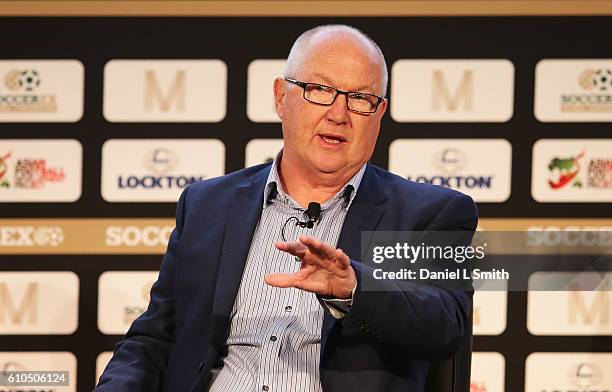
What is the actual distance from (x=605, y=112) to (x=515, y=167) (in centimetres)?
49

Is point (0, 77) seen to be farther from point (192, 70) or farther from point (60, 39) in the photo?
point (192, 70)

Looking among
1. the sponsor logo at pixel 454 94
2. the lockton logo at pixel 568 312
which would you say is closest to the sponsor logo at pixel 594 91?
the sponsor logo at pixel 454 94

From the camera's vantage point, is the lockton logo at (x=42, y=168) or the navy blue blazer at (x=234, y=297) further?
the lockton logo at (x=42, y=168)

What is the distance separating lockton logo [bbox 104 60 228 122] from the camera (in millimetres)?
4059

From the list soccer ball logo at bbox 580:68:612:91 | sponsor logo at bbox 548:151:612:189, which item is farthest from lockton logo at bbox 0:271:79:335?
soccer ball logo at bbox 580:68:612:91

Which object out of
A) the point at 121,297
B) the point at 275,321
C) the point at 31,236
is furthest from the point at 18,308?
the point at 275,321

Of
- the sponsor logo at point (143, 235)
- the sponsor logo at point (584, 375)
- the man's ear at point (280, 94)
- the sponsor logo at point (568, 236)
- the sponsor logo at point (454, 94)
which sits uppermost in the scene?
the sponsor logo at point (454, 94)

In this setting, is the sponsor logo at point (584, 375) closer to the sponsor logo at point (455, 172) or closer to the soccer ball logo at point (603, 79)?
the sponsor logo at point (455, 172)

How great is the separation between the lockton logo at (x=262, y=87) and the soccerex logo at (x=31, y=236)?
111cm

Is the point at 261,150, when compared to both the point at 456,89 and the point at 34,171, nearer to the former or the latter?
the point at 456,89

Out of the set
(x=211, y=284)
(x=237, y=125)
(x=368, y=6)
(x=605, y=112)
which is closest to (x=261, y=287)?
(x=211, y=284)

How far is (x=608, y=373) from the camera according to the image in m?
4.06

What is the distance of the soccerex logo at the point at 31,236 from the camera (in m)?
4.12

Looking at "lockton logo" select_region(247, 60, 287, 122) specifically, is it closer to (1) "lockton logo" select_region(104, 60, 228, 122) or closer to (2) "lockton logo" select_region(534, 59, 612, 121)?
(1) "lockton logo" select_region(104, 60, 228, 122)
